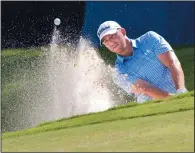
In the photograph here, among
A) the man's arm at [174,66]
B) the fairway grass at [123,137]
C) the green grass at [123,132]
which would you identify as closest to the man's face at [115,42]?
the man's arm at [174,66]

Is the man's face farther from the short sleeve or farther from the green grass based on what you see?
the green grass

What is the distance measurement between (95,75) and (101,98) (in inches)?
11.8

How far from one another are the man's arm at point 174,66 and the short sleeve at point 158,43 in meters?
0.05

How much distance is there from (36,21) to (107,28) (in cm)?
104

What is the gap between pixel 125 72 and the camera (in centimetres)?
643

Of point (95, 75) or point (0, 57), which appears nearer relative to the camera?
point (95, 75)

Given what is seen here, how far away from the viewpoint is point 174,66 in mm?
6539

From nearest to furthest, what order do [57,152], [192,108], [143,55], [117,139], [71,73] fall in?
[57,152]
[117,139]
[192,108]
[143,55]
[71,73]

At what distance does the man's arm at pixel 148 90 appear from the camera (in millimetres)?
6355

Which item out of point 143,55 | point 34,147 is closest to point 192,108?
point 34,147

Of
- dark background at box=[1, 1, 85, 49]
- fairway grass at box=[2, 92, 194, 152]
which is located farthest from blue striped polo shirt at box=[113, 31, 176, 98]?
fairway grass at box=[2, 92, 194, 152]

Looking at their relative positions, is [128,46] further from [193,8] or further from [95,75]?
[193,8]

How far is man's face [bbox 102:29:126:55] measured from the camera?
652 centimetres

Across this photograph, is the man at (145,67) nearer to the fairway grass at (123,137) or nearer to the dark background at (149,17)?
the dark background at (149,17)
